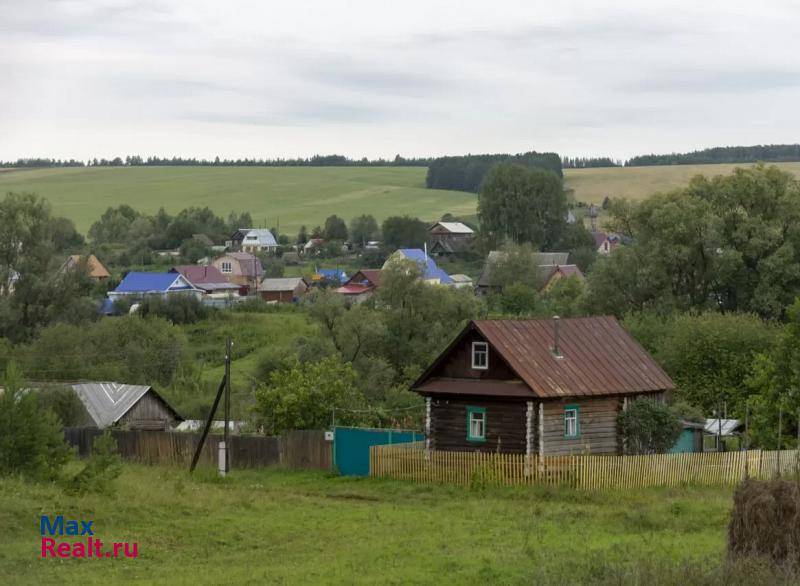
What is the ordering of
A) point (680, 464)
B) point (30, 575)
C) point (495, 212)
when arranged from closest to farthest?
point (30, 575), point (680, 464), point (495, 212)

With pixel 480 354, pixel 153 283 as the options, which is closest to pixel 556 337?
pixel 480 354

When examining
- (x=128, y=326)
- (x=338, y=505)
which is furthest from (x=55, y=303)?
(x=338, y=505)

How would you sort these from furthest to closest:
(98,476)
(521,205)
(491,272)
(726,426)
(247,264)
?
(521,205)
(247,264)
(491,272)
(726,426)
(98,476)

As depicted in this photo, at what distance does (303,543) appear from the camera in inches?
981

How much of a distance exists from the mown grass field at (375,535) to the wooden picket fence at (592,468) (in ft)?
2.98

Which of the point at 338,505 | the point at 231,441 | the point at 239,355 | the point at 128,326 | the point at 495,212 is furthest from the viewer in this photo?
the point at 495,212

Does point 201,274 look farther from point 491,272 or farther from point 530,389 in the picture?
point 530,389

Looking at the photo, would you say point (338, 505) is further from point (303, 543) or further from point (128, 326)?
point (128, 326)

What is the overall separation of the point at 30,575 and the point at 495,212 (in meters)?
114

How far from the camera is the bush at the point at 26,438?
1136 inches

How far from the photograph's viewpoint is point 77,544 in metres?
22.9

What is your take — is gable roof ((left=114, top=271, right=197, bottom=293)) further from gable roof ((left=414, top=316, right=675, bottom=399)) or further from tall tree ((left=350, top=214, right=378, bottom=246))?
gable roof ((left=414, top=316, right=675, bottom=399))

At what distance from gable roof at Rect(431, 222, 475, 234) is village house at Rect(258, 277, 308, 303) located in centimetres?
3649

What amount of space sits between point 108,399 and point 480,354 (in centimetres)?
1975
